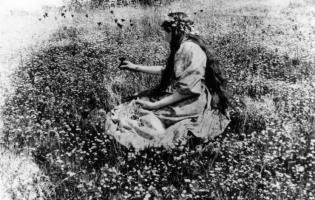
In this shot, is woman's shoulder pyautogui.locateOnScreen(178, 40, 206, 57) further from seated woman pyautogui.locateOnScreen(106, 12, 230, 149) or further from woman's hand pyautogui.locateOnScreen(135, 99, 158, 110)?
woman's hand pyautogui.locateOnScreen(135, 99, 158, 110)

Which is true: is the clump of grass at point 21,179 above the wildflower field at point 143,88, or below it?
below

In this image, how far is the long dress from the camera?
14.8 ft

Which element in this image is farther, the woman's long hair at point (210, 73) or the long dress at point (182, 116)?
the woman's long hair at point (210, 73)

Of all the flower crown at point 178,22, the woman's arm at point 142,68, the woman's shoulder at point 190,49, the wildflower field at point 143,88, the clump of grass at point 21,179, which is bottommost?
the clump of grass at point 21,179

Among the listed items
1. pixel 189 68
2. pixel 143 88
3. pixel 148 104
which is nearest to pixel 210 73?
pixel 189 68

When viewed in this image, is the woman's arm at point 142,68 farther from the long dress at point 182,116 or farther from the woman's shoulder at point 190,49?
the woman's shoulder at point 190,49

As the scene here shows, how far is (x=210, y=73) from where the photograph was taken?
475 centimetres

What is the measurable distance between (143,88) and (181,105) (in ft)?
5.22

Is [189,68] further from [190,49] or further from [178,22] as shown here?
[178,22]

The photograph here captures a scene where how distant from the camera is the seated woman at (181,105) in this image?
453 centimetres

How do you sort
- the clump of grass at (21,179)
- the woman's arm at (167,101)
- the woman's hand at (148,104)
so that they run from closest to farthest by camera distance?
the clump of grass at (21,179), the woman's arm at (167,101), the woman's hand at (148,104)

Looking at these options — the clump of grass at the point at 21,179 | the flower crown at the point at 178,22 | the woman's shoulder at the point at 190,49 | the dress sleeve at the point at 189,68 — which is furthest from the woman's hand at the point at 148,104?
the clump of grass at the point at 21,179

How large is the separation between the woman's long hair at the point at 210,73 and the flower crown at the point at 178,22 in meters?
0.06

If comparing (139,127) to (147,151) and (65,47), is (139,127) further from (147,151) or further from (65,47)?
(65,47)
